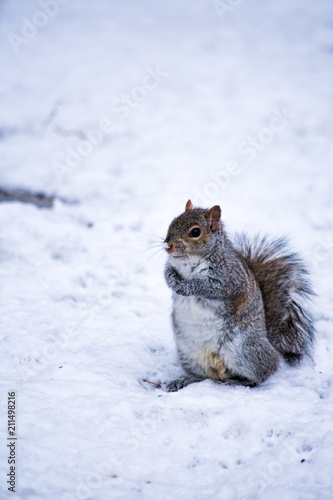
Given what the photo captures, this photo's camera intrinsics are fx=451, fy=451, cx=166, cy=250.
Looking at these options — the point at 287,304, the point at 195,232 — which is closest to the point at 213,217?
the point at 195,232

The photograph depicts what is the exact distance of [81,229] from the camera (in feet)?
13.1

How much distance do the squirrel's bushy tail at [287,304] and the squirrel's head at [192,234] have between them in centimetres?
48

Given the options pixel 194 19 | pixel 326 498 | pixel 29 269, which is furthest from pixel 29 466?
pixel 194 19

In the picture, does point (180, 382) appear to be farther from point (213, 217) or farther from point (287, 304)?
point (213, 217)

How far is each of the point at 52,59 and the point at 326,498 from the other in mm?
6331

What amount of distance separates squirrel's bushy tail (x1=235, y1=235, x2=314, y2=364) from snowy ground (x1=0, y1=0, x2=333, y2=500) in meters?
0.15

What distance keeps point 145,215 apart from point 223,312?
6.99ft

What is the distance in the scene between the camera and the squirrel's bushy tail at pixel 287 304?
250 cm

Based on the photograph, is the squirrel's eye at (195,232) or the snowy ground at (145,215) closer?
the snowy ground at (145,215)

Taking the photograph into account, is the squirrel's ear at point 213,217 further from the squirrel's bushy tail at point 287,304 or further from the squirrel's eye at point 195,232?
Answer: the squirrel's bushy tail at point 287,304

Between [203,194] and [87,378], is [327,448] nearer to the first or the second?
[87,378]

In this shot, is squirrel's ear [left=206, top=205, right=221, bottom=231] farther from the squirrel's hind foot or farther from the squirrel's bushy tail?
the squirrel's hind foot

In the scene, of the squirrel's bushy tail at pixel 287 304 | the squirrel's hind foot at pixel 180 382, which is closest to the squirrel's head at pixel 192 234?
the squirrel's bushy tail at pixel 287 304

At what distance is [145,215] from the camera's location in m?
4.25
